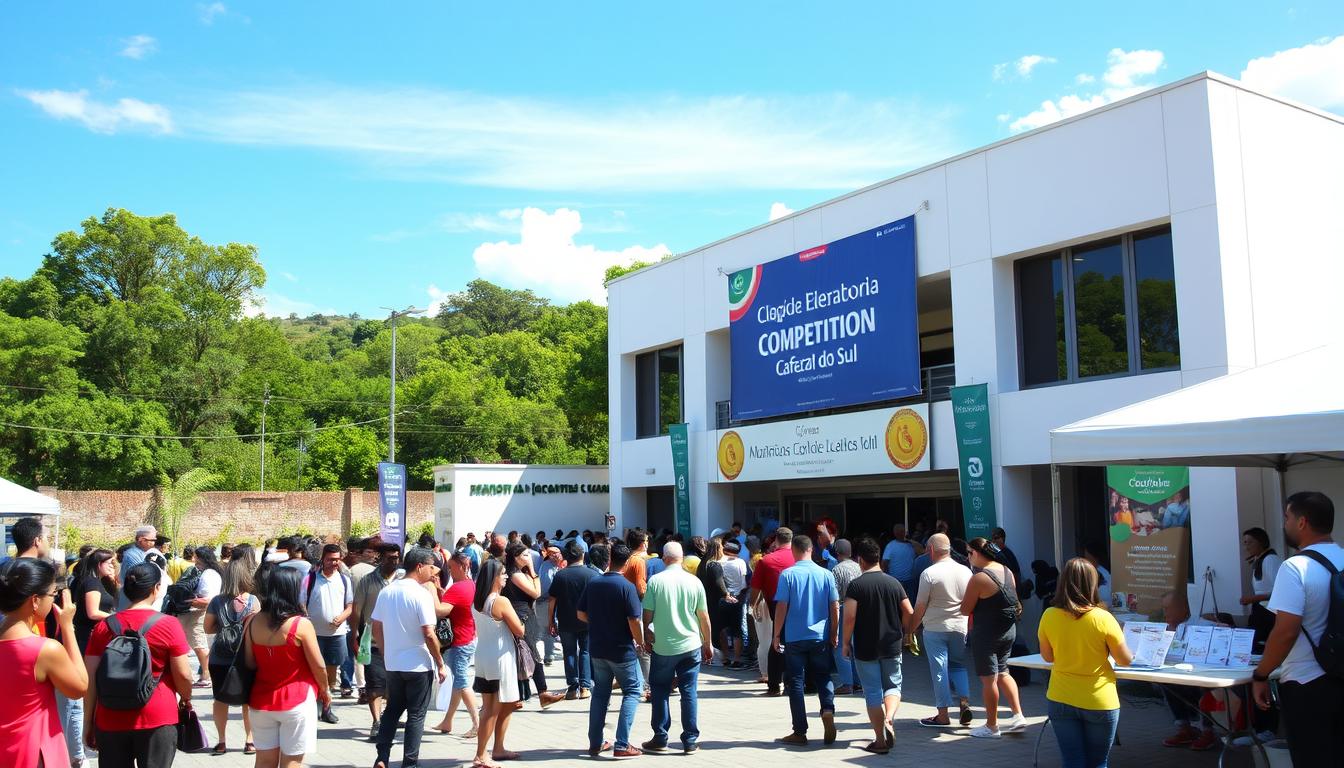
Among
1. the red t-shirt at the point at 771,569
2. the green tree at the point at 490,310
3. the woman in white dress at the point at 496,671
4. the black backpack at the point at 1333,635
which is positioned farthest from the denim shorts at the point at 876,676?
the green tree at the point at 490,310

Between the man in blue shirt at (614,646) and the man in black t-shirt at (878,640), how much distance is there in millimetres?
1801

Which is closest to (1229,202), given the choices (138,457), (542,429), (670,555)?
(670,555)

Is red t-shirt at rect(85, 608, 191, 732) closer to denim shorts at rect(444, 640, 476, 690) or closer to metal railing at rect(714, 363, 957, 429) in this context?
denim shorts at rect(444, 640, 476, 690)

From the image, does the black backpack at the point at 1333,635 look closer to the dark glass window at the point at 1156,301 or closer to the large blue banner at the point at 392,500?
the dark glass window at the point at 1156,301

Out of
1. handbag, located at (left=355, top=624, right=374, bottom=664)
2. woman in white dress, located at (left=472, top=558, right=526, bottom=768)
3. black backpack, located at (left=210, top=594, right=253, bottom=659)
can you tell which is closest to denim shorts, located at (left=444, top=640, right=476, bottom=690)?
woman in white dress, located at (left=472, top=558, right=526, bottom=768)

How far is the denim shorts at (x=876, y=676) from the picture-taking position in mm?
8742

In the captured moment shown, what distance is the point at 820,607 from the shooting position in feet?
29.7

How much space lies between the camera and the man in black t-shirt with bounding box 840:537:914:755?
28.5 ft

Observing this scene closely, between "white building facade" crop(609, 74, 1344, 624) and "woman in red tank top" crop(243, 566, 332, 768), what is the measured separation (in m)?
10.1

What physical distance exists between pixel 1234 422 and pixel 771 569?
4989mm

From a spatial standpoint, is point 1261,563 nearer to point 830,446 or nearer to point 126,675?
point 830,446

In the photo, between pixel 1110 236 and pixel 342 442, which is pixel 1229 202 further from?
pixel 342 442

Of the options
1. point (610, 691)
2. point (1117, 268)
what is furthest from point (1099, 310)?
point (610, 691)

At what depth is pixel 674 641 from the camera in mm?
8555
